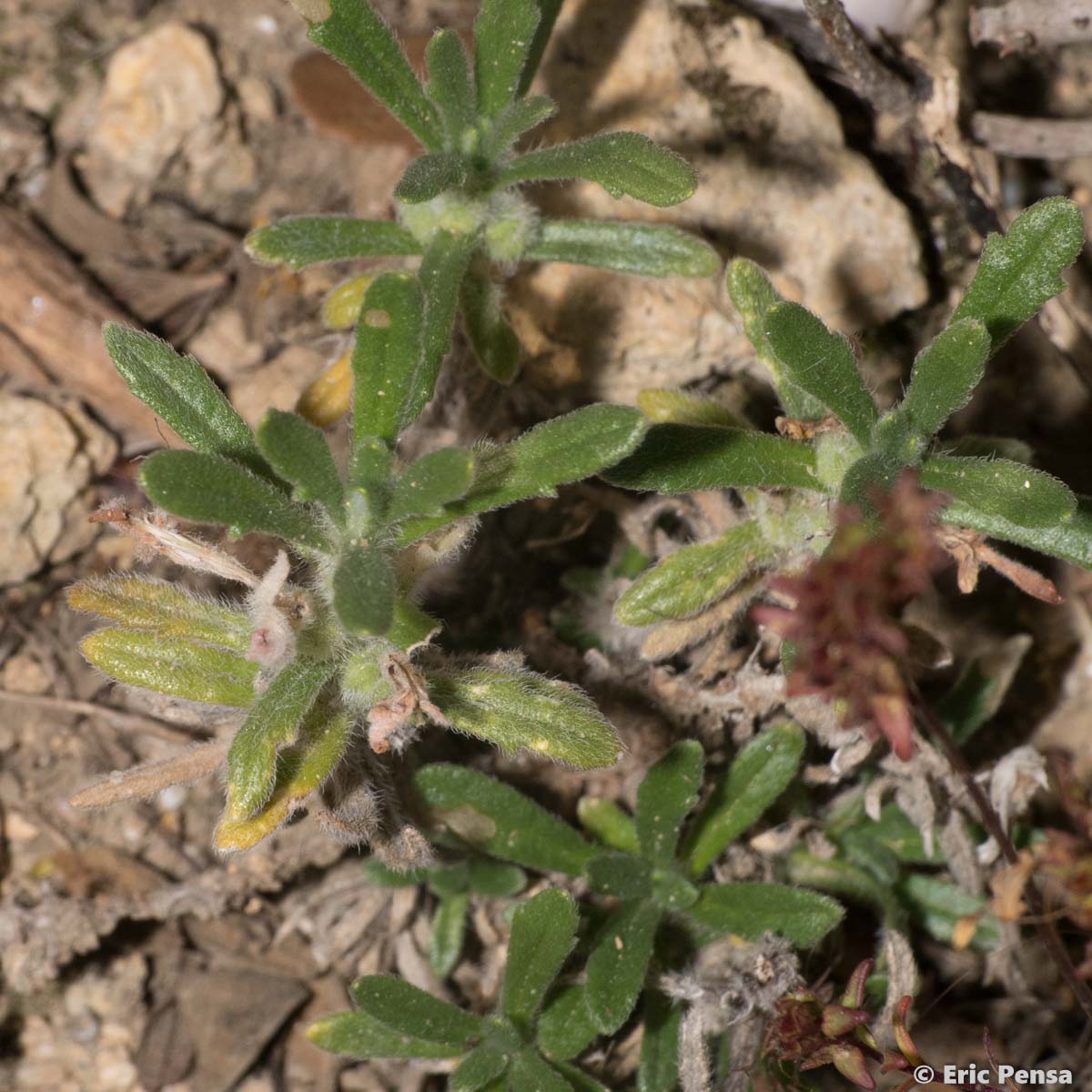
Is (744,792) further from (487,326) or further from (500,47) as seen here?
(500,47)

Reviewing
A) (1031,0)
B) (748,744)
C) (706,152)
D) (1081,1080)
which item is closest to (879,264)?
(706,152)

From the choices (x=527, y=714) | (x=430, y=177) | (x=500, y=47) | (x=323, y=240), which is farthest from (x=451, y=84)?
(x=527, y=714)

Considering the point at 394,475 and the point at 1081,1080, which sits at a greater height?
the point at 394,475

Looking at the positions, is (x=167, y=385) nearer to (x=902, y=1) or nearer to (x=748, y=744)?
(x=748, y=744)

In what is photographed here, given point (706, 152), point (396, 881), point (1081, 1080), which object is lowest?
point (1081, 1080)

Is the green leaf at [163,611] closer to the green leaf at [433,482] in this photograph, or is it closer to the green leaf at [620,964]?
the green leaf at [433,482]

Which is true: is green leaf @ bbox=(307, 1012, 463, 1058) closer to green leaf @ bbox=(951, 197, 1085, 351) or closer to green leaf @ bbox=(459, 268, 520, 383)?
green leaf @ bbox=(459, 268, 520, 383)
